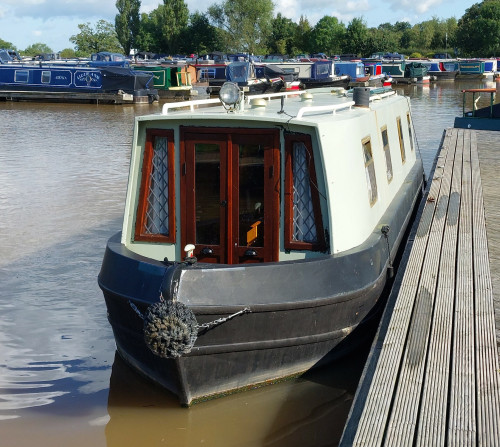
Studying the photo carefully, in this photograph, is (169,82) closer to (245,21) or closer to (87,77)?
(87,77)

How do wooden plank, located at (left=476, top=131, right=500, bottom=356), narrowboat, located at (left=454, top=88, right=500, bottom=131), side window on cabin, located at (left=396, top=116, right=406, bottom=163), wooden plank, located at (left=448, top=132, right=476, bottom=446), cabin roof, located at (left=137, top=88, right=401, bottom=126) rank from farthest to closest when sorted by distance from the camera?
narrowboat, located at (left=454, top=88, right=500, bottom=131) → side window on cabin, located at (left=396, top=116, right=406, bottom=163) → wooden plank, located at (left=476, top=131, right=500, bottom=356) → cabin roof, located at (left=137, top=88, right=401, bottom=126) → wooden plank, located at (left=448, top=132, right=476, bottom=446)

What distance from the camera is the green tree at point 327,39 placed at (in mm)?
83125

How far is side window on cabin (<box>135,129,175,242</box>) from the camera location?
6.56 m

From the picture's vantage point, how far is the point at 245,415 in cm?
614

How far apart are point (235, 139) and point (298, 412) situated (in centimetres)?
223

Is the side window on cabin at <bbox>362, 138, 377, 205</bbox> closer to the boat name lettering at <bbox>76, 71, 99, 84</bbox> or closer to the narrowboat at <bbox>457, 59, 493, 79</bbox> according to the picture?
the boat name lettering at <bbox>76, 71, 99, 84</bbox>

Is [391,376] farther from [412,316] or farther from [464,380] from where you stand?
[412,316]

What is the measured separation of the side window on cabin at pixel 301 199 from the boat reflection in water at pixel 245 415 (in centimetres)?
109

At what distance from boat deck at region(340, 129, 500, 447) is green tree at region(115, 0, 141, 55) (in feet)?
287

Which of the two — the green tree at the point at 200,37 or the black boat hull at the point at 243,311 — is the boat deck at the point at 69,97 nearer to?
the black boat hull at the point at 243,311

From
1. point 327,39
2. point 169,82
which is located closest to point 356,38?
point 327,39

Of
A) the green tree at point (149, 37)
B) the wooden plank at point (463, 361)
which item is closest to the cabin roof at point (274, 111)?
the wooden plank at point (463, 361)

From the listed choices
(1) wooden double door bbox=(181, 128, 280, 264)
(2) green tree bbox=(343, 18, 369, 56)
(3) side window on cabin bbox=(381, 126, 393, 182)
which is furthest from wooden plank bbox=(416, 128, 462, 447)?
(2) green tree bbox=(343, 18, 369, 56)

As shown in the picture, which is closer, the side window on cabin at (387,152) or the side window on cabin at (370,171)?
the side window on cabin at (370,171)
